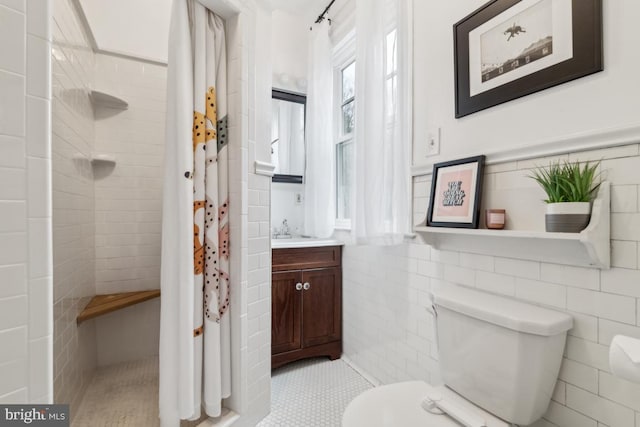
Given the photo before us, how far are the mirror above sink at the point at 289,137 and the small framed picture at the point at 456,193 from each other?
4.57 ft

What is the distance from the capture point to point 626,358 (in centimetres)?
68

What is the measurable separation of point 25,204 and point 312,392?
161 centimetres

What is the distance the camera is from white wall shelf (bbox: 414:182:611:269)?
32.6 inches

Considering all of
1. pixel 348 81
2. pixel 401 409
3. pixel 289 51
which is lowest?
pixel 401 409

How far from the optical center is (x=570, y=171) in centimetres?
90

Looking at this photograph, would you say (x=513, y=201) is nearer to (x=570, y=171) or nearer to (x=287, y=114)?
(x=570, y=171)

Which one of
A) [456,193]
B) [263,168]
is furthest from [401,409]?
[263,168]

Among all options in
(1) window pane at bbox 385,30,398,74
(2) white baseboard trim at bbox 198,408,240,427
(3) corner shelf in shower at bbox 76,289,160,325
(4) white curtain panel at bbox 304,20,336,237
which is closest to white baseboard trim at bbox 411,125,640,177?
(1) window pane at bbox 385,30,398,74

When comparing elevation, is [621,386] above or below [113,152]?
below

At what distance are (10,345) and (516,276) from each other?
151 centimetres

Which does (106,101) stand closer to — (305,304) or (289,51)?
(289,51)

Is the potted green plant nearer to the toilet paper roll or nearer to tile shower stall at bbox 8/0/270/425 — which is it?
the toilet paper roll

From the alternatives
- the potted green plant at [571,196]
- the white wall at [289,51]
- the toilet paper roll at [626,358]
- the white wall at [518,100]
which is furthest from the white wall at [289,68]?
the toilet paper roll at [626,358]

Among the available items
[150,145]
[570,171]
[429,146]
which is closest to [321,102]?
[429,146]
